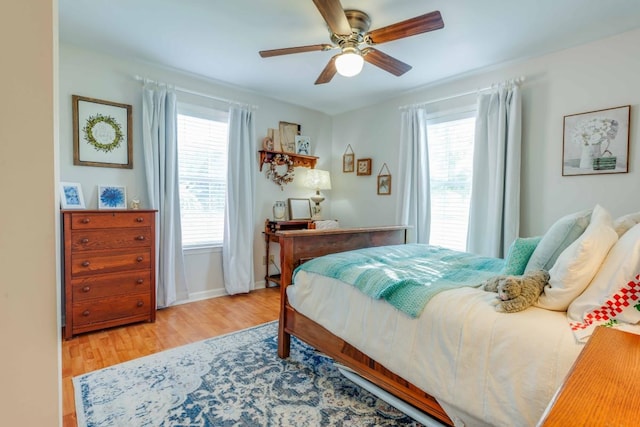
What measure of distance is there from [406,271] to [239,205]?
251 cm

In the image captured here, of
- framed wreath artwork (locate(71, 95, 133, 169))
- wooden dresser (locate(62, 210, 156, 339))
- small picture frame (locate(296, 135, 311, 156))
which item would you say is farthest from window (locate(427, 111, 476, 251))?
framed wreath artwork (locate(71, 95, 133, 169))

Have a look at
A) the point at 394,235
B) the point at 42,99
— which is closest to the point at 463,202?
the point at 394,235

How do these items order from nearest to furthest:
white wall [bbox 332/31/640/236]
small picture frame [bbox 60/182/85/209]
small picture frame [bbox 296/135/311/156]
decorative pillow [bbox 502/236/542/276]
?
decorative pillow [bbox 502/236/542/276]
white wall [bbox 332/31/640/236]
small picture frame [bbox 60/182/85/209]
small picture frame [bbox 296/135/311/156]

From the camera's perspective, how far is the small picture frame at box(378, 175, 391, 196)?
4016 millimetres

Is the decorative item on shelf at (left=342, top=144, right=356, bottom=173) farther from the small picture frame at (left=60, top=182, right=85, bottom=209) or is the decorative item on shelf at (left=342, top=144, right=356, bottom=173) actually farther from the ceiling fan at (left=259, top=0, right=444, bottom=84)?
the small picture frame at (left=60, top=182, right=85, bottom=209)

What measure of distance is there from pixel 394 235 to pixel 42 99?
2.74m

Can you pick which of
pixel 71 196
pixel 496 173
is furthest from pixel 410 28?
pixel 71 196

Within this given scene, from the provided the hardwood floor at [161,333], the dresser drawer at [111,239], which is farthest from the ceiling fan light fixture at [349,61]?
the hardwood floor at [161,333]

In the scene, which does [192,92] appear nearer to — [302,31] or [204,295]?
[302,31]

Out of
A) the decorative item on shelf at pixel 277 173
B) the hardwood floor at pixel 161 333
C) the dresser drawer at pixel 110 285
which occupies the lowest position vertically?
the hardwood floor at pixel 161 333

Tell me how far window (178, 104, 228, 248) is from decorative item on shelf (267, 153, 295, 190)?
0.63 m

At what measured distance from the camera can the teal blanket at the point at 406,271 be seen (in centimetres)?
149

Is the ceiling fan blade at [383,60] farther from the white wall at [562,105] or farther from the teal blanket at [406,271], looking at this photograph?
the teal blanket at [406,271]

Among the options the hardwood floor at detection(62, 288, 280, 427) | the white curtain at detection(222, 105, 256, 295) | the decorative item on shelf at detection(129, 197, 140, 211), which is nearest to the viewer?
the hardwood floor at detection(62, 288, 280, 427)
